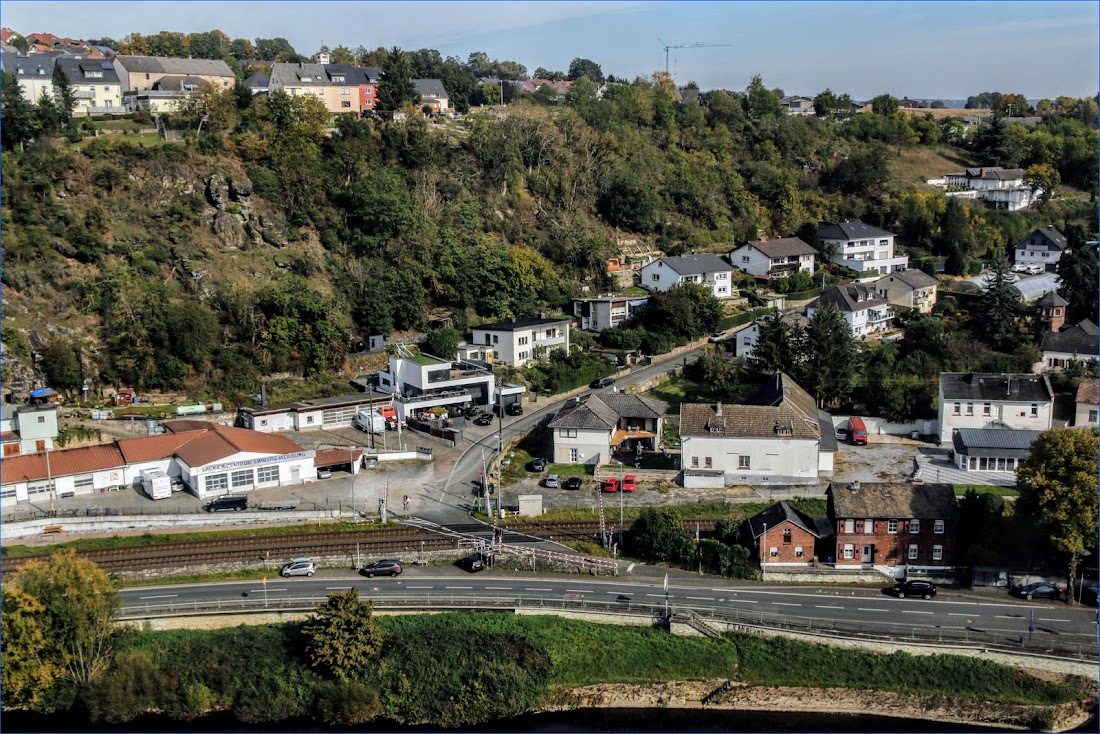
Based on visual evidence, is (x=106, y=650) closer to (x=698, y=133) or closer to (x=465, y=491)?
(x=465, y=491)

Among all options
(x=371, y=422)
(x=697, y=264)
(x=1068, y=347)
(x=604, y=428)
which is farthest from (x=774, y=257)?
(x=371, y=422)

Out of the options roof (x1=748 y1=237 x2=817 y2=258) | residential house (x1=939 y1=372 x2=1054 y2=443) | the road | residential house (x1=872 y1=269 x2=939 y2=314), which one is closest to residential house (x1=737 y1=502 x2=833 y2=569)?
the road

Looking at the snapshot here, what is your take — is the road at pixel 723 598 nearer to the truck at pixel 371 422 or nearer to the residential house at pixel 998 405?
the truck at pixel 371 422

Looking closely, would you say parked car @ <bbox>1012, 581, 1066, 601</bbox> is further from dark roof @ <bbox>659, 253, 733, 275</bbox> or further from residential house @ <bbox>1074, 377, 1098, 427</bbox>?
dark roof @ <bbox>659, 253, 733, 275</bbox>

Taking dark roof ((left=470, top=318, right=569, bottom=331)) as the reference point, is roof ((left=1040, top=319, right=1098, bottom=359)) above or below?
below

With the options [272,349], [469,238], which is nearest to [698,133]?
[469,238]

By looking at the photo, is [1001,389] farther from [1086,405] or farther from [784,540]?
[784,540]

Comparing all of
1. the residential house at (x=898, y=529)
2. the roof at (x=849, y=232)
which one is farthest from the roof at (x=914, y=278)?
the residential house at (x=898, y=529)
